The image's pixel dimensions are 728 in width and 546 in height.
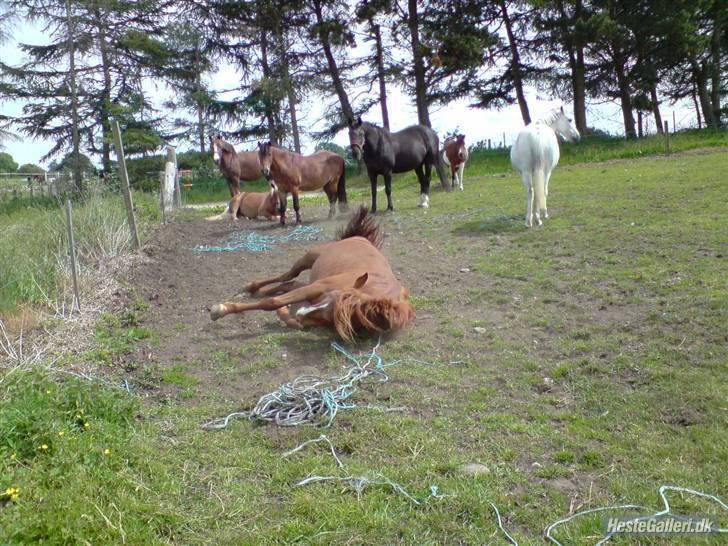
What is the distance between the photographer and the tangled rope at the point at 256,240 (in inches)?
348

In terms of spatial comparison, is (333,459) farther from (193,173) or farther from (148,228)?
(193,173)

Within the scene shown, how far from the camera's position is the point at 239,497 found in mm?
2607

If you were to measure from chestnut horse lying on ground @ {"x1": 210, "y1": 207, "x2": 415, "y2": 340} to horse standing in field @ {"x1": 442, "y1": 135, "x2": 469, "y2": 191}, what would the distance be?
10.9 m

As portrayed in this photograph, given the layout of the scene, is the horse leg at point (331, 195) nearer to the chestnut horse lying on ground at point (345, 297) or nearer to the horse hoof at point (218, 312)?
the chestnut horse lying on ground at point (345, 297)

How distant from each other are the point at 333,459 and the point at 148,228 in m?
8.12

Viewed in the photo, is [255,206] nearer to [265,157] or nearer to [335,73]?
[265,157]

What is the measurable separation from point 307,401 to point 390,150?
29.9ft

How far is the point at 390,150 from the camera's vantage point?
11945 millimetres

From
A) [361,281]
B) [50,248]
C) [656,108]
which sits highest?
[656,108]

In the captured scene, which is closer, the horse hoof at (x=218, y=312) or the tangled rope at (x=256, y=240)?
the horse hoof at (x=218, y=312)

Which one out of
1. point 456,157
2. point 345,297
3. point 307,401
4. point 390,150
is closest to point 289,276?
point 345,297

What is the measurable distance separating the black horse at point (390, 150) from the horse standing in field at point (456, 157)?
2727 mm

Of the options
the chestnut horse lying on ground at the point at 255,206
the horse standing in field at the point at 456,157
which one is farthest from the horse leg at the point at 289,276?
the horse standing in field at the point at 456,157

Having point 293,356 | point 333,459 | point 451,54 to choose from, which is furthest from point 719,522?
point 451,54
